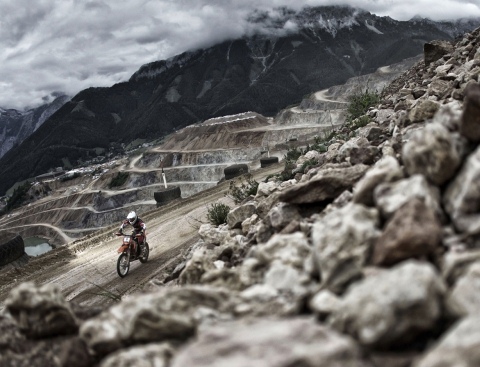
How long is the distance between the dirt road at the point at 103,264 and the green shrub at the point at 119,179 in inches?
2429

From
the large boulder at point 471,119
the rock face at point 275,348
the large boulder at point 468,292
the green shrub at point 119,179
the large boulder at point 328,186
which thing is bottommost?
the large boulder at point 468,292

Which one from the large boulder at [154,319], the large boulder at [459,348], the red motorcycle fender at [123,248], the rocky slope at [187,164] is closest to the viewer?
the large boulder at [459,348]

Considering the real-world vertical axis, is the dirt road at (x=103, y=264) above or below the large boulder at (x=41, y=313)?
below

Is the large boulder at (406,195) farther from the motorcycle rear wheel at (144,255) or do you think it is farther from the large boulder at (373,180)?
the motorcycle rear wheel at (144,255)

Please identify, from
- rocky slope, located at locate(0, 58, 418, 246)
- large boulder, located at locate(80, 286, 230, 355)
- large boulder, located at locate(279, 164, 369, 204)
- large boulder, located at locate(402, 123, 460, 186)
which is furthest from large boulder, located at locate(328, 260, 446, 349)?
rocky slope, located at locate(0, 58, 418, 246)

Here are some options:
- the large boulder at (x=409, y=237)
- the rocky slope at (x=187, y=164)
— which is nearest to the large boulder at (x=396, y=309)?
the large boulder at (x=409, y=237)

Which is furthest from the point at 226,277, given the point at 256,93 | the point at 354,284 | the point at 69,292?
the point at 256,93

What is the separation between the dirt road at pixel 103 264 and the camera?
36.9 ft

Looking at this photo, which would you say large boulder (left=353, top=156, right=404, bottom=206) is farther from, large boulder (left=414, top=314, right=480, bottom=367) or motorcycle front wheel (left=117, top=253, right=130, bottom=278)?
motorcycle front wheel (left=117, top=253, right=130, bottom=278)

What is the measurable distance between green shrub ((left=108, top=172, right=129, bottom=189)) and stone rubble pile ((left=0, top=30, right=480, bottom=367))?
257ft

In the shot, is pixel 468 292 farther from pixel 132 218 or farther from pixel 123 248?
pixel 132 218

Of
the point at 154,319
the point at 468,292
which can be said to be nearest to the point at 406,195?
the point at 468,292

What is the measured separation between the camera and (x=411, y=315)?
230cm

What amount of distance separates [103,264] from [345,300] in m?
12.5
